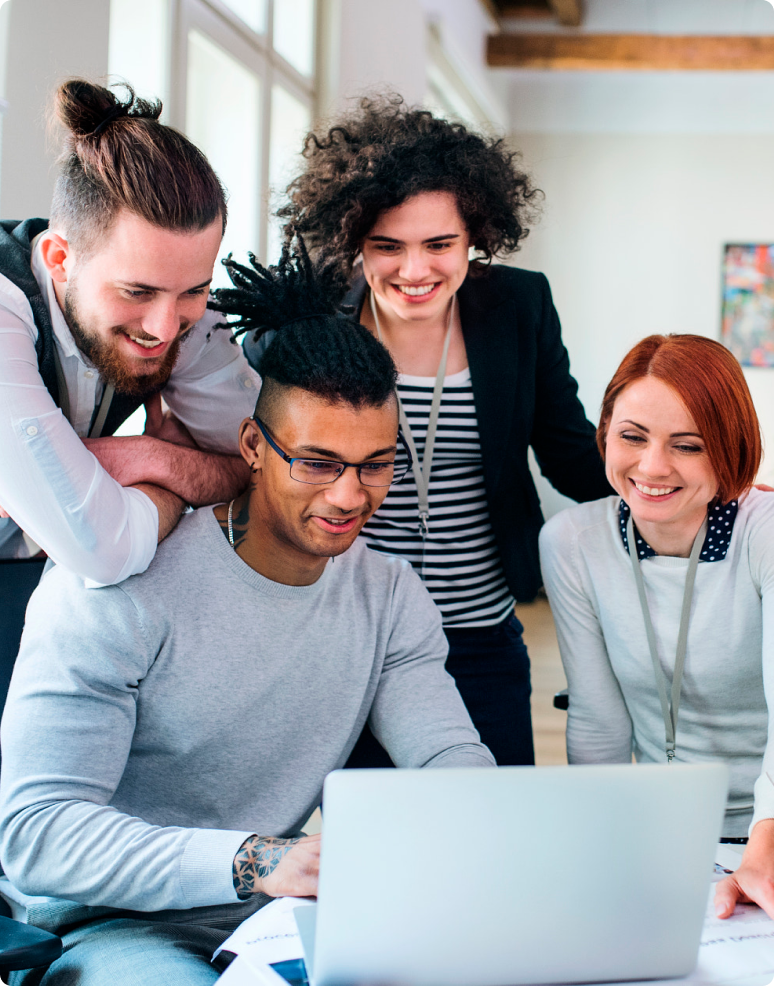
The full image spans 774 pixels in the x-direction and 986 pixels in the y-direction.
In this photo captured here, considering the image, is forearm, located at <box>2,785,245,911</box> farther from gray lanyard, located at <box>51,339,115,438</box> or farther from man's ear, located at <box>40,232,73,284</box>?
man's ear, located at <box>40,232,73,284</box>

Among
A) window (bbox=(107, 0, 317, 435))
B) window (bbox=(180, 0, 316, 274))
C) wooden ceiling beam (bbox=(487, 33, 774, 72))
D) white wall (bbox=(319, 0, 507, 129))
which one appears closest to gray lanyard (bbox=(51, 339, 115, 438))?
window (bbox=(107, 0, 317, 435))

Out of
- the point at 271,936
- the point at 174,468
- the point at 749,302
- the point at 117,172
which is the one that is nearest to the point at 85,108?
the point at 117,172

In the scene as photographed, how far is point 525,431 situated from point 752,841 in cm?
92

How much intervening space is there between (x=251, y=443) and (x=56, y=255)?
15.0 inches

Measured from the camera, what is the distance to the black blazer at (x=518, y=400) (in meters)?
1.94

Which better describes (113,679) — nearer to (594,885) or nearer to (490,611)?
(594,885)

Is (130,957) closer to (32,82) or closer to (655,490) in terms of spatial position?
Answer: (655,490)

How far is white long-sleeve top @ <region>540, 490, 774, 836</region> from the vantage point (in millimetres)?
1653

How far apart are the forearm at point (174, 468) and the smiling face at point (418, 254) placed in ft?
1.65

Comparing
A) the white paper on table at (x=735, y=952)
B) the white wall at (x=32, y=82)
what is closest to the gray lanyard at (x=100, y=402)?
the white wall at (x=32, y=82)

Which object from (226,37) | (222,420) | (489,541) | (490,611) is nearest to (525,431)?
(489,541)

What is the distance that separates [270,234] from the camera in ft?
11.9

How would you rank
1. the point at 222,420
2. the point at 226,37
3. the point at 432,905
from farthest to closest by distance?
1. the point at 226,37
2. the point at 222,420
3. the point at 432,905

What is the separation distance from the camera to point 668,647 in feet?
5.51
